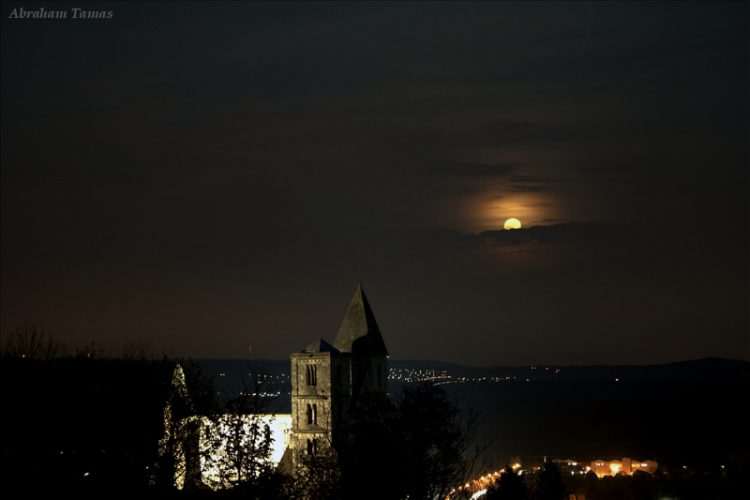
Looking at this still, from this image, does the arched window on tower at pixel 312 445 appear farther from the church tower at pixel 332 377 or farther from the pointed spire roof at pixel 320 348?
the pointed spire roof at pixel 320 348

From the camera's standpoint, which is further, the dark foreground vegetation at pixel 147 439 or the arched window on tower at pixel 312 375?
the arched window on tower at pixel 312 375

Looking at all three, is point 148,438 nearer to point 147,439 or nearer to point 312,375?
point 147,439

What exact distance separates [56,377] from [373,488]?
16.0 metres

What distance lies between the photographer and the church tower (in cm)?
7362

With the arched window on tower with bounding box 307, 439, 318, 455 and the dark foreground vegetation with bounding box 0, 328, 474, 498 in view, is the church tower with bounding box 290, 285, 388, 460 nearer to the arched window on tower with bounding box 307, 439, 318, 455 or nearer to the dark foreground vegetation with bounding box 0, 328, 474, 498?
the arched window on tower with bounding box 307, 439, 318, 455

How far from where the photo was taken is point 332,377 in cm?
7419

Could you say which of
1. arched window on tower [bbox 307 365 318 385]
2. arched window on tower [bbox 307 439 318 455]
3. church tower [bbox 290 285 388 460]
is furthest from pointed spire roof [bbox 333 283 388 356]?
arched window on tower [bbox 307 439 318 455]

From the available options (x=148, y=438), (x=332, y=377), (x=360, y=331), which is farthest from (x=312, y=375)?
(x=148, y=438)

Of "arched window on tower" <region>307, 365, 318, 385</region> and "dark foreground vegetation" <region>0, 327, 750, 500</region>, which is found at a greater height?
"arched window on tower" <region>307, 365, 318, 385</region>

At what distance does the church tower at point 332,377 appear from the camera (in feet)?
242

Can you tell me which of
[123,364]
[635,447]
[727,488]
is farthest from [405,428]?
[635,447]

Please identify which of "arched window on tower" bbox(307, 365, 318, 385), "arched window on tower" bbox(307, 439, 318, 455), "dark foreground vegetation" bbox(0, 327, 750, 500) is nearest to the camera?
"dark foreground vegetation" bbox(0, 327, 750, 500)

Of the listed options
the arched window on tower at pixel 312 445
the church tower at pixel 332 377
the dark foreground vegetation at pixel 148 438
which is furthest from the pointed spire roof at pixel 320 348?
the dark foreground vegetation at pixel 148 438

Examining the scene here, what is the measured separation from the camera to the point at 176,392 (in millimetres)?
42125
